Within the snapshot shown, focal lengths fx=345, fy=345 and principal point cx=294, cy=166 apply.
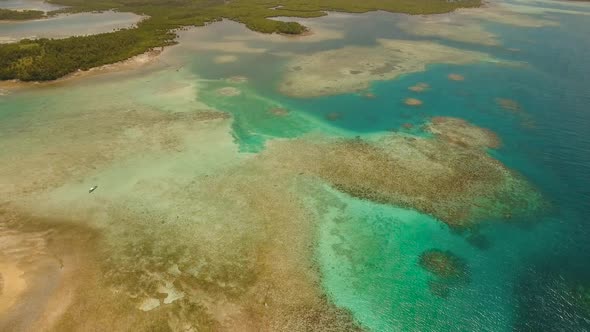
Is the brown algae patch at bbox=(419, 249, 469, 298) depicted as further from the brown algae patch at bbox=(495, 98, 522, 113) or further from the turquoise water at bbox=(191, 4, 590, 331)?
the brown algae patch at bbox=(495, 98, 522, 113)

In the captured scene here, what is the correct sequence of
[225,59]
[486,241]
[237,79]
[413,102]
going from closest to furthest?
1. [486,241]
2. [413,102]
3. [237,79]
4. [225,59]

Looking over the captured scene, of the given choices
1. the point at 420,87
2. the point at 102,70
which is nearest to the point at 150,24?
the point at 102,70

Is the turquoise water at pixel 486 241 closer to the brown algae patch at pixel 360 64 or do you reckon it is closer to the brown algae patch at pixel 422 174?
the brown algae patch at pixel 422 174

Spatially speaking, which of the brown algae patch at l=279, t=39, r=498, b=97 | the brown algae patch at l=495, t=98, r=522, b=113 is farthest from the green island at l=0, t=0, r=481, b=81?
the brown algae patch at l=495, t=98, r=522, b=113

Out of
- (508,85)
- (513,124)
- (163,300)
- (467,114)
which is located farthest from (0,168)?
(508,85)

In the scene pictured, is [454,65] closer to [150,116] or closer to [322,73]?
[322,73]

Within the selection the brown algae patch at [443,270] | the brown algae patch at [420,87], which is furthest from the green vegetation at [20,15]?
the brown algae patch at [443,270]

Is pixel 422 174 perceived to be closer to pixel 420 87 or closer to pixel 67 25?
pixel 420 87
